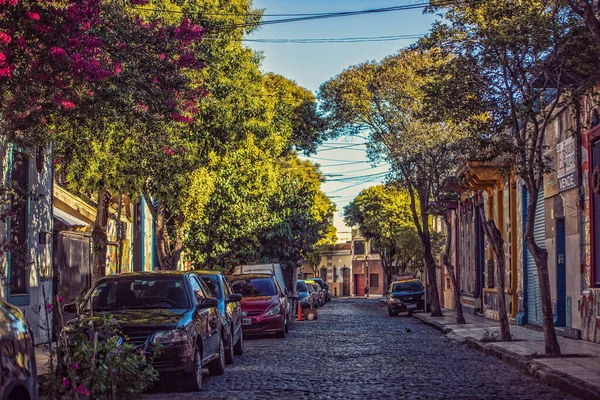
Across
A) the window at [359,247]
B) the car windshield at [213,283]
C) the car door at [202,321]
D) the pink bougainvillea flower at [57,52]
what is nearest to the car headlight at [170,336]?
the car door at [202,321]

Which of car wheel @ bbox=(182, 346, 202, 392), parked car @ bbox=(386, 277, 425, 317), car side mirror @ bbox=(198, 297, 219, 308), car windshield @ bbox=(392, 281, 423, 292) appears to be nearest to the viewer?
car wheel @ bbox=(182, 346, 202, 392)

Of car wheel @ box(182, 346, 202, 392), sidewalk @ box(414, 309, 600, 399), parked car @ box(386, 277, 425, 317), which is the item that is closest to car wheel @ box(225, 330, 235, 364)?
car wheel @ box(182, 346, 202, 392)

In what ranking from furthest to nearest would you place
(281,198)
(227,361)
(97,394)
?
(281,198) < (227,361) < (97,394)

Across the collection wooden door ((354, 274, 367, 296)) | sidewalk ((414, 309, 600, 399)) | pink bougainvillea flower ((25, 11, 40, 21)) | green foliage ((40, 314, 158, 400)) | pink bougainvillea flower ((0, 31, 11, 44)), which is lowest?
wooden door ((354, 274, 367, 296))

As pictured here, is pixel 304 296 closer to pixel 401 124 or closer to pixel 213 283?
pixel 401 124

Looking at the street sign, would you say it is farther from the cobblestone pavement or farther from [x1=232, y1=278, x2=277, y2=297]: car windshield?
[x1=232, y1=278, x2=277, y2=297]: car windshield

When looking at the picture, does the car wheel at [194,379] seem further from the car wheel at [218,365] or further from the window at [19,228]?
the window at [19,228]

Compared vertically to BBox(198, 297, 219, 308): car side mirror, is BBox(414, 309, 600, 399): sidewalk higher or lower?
lower

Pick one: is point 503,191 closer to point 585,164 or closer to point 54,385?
point 585,164

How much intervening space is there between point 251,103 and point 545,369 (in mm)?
13039

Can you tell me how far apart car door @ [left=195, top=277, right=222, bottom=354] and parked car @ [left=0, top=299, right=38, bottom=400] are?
792cm

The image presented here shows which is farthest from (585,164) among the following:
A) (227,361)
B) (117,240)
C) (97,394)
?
(117,240)

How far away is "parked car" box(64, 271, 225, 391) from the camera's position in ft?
38.9

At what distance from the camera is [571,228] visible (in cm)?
2106
